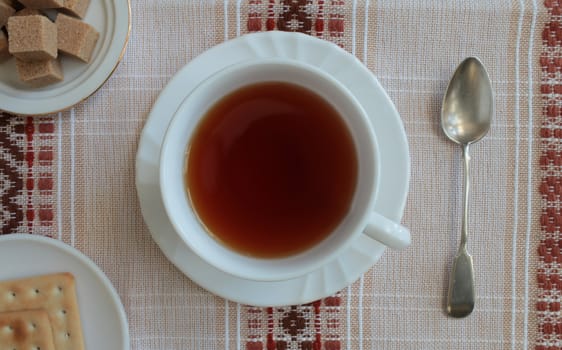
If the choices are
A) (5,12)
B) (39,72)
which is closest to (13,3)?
(5,12)

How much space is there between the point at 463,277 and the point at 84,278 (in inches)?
23.7

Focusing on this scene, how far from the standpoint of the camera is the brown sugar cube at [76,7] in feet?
2.80

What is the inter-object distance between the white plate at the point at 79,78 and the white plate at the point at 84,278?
0.21 metres

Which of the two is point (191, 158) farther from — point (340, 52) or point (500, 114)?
point (500, 114)

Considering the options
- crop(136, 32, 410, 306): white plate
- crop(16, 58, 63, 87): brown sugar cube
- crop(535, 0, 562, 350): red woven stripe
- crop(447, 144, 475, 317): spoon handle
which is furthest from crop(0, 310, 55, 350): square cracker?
crop(535, 0, 562, 350): red woven stripe

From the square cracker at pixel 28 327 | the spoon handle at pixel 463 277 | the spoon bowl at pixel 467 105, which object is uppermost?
the spoon bowl at pixel 467 105

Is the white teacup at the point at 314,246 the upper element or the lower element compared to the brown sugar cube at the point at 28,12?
lower

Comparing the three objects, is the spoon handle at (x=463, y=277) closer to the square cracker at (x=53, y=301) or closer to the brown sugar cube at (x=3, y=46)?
the square cracker at (x=53, y=301)

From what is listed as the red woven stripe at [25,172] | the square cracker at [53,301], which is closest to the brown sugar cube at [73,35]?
the red woven stripe at [25,172]

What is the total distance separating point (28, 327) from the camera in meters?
0.87

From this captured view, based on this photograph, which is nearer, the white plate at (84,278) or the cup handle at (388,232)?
the cup handle at (388,232)

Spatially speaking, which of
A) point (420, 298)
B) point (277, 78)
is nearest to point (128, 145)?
point (277, 78)

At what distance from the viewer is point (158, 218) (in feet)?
2.78

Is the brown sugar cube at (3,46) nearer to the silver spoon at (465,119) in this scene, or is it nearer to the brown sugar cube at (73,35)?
the brown sugar cube at (73,35)
